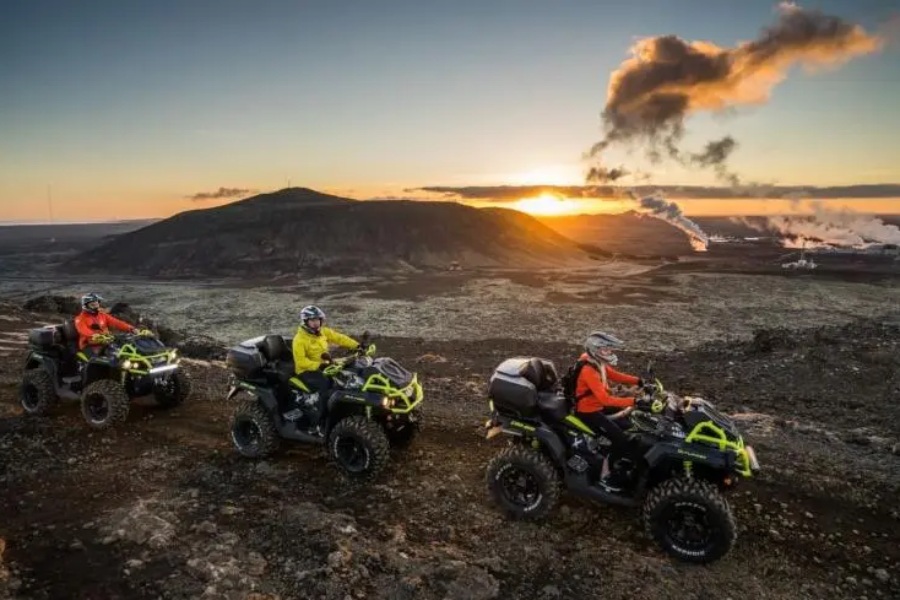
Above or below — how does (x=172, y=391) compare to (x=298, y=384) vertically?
below

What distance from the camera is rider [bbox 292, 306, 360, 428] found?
28.6 ft

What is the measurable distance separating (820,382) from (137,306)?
167 ft

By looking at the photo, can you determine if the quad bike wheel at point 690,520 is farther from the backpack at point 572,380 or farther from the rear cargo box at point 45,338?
the rear cargo box at point 45,338

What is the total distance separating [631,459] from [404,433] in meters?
3.85

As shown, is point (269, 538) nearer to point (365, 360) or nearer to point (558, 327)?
point (365, 360)

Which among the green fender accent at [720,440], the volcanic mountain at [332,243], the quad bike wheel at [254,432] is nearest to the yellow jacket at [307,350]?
the quad bike wheel at [254,432]

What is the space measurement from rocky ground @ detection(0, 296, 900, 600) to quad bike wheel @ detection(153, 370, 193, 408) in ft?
0.80

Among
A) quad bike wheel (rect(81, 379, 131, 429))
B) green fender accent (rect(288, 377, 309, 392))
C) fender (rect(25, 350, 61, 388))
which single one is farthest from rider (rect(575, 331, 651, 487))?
fender (rect(25, 350, 61, 388))

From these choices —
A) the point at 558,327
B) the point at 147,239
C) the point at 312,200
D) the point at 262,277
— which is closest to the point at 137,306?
the point at 262,277

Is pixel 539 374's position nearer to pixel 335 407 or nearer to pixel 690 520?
pixel 690 520

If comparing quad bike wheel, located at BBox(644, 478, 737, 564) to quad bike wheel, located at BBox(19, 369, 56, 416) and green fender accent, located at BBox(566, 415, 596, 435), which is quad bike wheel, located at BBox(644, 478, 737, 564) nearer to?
green fender accent, located at BBox(566, 415, 596, 435)

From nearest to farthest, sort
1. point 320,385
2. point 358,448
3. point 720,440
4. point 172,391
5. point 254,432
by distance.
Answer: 1. point 720,440
2. point 358,448
3. point 320,385
4. point 254,432
5. point 172,391

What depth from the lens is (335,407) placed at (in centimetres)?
846

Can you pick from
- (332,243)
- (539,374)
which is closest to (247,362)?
(539,374)
